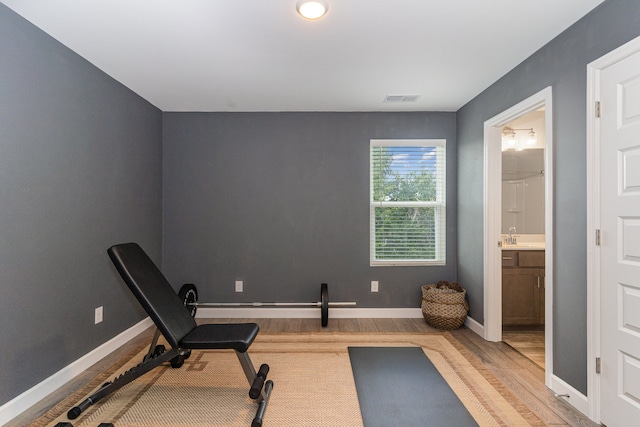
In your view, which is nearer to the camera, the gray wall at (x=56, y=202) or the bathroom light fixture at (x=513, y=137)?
the gray wall at (x=56, y=202)

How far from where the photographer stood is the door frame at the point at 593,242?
1.97 m

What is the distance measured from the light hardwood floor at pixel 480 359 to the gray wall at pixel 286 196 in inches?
13.9

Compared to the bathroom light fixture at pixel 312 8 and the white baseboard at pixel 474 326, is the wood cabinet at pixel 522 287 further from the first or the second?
the bathroom light fixture at pixel 312 8

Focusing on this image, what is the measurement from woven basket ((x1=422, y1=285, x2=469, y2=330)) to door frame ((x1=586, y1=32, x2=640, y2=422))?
4.98ft

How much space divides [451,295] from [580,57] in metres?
2.39

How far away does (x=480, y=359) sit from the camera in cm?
288

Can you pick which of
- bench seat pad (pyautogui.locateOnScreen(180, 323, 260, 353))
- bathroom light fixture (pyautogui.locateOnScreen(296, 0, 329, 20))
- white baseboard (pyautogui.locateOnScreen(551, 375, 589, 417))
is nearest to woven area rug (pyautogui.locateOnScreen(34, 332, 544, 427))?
white baseboard (pyautogui.locateOnScreen(551, 375, 589, 417))

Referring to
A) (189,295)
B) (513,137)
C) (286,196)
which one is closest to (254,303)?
(189,295)

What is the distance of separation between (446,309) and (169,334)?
2714 mm

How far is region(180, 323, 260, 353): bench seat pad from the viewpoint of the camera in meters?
2.06

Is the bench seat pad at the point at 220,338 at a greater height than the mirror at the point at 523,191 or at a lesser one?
lesser

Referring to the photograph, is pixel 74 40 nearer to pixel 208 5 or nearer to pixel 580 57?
pixel 208 5

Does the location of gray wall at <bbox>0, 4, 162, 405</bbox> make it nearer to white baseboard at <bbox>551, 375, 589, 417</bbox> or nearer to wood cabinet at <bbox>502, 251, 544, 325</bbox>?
white baseboard at <bbox>551, 375, 589, 417</bbox>

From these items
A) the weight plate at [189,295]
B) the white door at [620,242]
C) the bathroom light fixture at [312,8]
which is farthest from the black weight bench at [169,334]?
the white door at [620,242]
